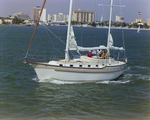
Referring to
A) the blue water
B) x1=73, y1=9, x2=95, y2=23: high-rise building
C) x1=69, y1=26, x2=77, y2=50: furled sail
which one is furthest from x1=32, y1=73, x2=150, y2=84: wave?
x1=73, y1=9, x2=95, y2=23: high-rise building

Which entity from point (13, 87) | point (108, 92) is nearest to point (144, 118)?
point (108, 92)

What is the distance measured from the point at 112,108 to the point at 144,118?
9.70 feet

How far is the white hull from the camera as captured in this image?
101 ft

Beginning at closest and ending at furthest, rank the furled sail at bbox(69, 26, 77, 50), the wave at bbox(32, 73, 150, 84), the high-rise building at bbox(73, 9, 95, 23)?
the wave at bbox(32, 73, 150, 84), the furled sail at bbox(69, 26, 77, 50), the high-rise building at bbox(73, 9, 95, 23)

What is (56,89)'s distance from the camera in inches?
1170

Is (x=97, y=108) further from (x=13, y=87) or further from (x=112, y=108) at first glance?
(x=13, y=87)

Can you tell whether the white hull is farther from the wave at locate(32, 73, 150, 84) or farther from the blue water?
the blue water

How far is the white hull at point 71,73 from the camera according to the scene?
3075cm

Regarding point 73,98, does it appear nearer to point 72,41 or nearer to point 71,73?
point 71,73

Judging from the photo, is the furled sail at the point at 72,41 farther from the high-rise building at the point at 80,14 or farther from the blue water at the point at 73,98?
the high-rise building at the point at 80,14

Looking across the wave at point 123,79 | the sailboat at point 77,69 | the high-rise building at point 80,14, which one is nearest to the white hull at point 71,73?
the sailboat at point 77,69

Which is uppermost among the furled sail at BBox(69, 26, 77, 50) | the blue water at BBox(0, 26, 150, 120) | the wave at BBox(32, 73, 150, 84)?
the furled sail at BBox(69, 26, 77, 50)

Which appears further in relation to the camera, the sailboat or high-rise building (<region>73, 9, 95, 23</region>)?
high-rise building (<region>73, 9, 95, 23</region>)

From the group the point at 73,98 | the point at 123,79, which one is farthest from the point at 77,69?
the point at 123,79
